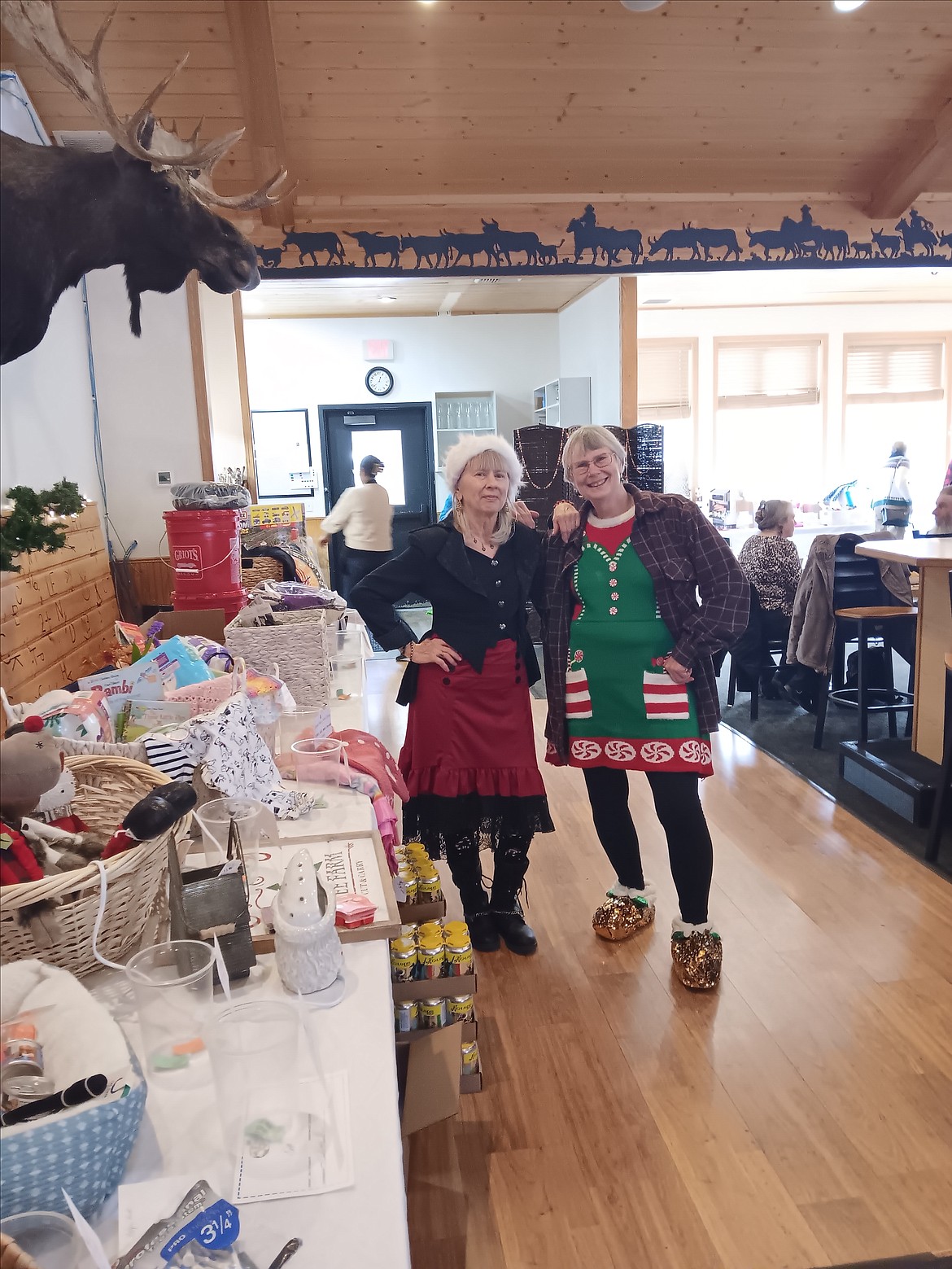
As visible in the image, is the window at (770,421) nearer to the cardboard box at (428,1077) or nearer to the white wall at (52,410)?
the white wall at (52,410)

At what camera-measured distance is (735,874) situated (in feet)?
10.3

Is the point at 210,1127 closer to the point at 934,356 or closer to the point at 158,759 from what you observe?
→ the point at 158,759

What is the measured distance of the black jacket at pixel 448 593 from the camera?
2408mm

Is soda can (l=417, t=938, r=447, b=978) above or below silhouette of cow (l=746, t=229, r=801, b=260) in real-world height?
below

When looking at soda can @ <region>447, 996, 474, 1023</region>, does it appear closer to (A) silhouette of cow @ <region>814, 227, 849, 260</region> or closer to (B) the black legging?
(B) the black legging

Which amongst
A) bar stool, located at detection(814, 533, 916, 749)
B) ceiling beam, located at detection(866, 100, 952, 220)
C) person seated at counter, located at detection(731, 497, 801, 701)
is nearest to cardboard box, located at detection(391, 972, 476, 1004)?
bar stool, located at detection(814, 533, 916, 749)

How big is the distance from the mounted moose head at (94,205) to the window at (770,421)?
9347 mm

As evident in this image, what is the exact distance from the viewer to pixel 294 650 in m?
2.58

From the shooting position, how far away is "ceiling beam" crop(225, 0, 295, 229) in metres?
3.86

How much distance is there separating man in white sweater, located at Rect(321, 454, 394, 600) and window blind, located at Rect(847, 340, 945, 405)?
6610 mm

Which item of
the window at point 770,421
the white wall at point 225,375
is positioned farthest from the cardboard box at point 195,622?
the window at point 770,421

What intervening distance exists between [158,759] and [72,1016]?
0.71 metres

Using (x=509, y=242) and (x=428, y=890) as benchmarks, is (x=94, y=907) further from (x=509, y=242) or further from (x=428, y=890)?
(x=509, y=242)

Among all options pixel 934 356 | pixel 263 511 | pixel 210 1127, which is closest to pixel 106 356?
pixel 263 511
